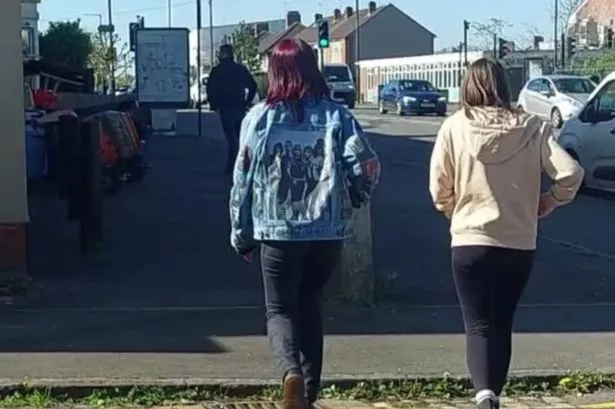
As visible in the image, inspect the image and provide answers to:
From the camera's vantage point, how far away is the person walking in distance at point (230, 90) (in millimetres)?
20344

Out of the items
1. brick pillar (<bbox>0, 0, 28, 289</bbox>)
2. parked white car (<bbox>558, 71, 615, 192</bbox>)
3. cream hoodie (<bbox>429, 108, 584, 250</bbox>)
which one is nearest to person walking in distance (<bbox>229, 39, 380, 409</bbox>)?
cream hoodie (<bbox>429, 108, 584, 250</bbox>)

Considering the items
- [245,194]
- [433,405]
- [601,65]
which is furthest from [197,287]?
[601,65]

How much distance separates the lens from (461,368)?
25.9ft

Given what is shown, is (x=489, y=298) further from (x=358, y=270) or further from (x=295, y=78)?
(x=358, y=270)

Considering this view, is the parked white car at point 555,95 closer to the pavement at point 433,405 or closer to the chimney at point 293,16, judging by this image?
the pavement at point 433,405

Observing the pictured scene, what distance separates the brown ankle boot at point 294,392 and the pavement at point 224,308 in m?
1.27

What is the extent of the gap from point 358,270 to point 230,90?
11173 millimetres

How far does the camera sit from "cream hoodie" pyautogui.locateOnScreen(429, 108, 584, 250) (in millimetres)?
6203

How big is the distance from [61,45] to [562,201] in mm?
37625

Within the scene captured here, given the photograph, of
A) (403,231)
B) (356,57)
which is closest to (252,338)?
(403,231)

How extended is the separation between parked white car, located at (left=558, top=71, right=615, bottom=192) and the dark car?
32.9 meters

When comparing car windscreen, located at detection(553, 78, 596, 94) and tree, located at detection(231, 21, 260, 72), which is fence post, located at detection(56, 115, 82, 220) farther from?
tree, located at detection(231, 21, 260, 72)

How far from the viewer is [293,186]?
20.7 ft

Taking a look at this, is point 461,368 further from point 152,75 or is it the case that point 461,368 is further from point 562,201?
point 152,75
